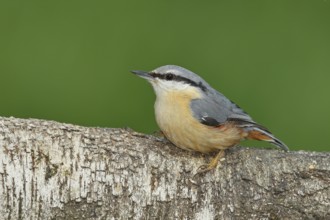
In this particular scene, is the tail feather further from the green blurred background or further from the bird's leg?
the green blurred background

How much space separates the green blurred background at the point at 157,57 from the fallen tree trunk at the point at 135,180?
2.38 meters

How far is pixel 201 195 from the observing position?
513 cm

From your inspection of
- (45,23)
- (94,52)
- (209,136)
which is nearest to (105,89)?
(94,52)

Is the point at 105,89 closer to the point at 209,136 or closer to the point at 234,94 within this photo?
the point at 234,94

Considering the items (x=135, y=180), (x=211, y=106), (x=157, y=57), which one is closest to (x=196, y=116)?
(x=211, y=106)

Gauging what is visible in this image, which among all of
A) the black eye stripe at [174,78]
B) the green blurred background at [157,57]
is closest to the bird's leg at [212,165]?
the black eye stripe at [174,78]

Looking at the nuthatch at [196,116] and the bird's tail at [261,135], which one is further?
the bird's tail at [261,135]

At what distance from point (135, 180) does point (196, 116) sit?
0.66 meters

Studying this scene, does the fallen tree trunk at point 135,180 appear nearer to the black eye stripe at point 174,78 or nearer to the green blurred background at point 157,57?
the black eye stripe at point 174,78

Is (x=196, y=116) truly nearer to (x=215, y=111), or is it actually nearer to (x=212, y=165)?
(x=215, y=111)

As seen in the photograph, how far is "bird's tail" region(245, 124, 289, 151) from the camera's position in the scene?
5.53 metres

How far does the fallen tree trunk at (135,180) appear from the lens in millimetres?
4930

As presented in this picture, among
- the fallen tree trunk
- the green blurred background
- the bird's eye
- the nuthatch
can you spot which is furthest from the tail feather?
the green blurred background

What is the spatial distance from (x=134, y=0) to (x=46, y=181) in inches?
162
